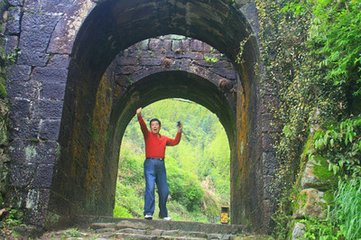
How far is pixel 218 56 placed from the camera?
9141 mm

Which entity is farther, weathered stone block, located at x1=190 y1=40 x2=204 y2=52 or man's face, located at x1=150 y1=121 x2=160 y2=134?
weathered stone block, located at x1=190 y1=40 x2=204 y2=52

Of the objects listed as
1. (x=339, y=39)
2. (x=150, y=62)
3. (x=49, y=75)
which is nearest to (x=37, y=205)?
(x=49, y=75)

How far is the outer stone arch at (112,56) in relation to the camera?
17.2 ft

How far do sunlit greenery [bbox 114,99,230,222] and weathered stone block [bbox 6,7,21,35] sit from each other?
27.5 feet

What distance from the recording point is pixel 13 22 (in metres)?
5.21

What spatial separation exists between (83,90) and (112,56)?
3.69ft

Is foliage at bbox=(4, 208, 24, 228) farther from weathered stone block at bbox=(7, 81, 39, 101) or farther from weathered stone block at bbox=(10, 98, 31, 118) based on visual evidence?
weathered stone block at bbox=(7, 81, 39, 101)

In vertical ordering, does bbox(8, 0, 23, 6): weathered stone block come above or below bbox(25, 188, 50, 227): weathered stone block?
above

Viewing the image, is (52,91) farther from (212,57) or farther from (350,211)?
(212,57)

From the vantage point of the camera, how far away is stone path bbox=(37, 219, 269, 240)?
14.9 feet

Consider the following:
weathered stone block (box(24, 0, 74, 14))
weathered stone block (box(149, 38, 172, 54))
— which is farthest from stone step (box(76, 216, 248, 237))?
weathered stone block (box(149, 38, 172, 54))

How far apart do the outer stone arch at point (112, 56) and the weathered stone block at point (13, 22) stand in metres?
0.70

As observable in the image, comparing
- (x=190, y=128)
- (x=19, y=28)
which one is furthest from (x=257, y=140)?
A: (x=190, y=128)

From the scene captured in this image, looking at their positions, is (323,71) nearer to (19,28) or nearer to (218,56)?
(19,28)
